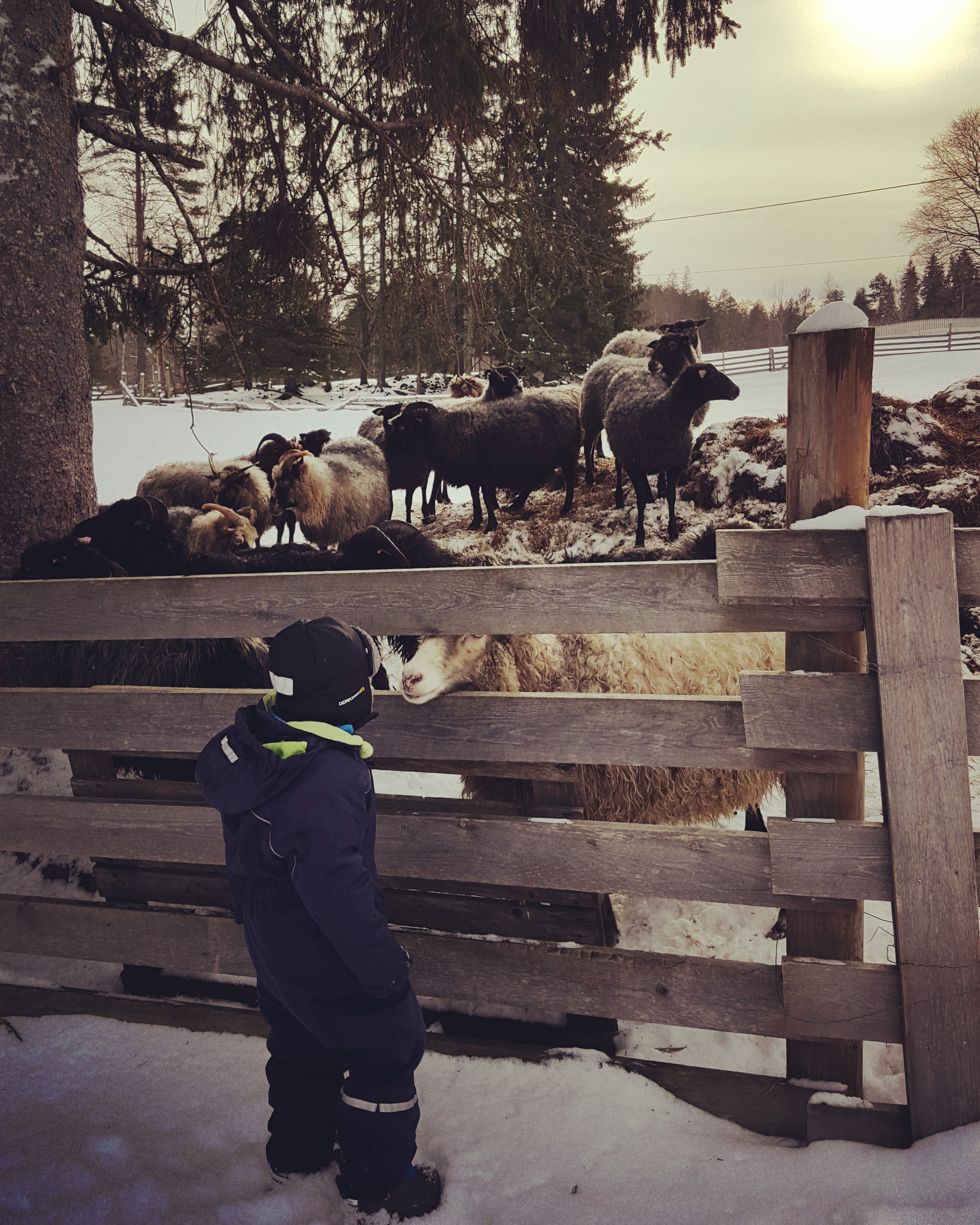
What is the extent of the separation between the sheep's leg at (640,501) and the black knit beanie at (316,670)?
3.82 m

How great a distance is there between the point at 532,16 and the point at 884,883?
16.0 ft

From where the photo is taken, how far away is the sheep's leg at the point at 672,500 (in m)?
5.29

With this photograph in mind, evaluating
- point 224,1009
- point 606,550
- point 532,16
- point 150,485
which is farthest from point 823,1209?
point 150,485

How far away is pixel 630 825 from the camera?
2.20 metres

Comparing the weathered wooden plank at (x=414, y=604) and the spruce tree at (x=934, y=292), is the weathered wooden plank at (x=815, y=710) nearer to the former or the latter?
the weathered wooden plank at (x=414, y=604)

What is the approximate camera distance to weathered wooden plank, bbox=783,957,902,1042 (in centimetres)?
198

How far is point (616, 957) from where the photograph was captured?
2.28 metres

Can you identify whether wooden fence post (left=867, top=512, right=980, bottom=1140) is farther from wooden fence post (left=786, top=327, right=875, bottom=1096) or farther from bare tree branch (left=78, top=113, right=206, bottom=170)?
bare tree branch (left=78, top=113, right=206, bottom=170)

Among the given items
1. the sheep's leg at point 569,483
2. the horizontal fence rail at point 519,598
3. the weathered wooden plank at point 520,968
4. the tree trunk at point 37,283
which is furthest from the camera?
the sheep's leg at point 569,483

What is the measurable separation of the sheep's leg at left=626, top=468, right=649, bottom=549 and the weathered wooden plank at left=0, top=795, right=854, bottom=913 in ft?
11.0

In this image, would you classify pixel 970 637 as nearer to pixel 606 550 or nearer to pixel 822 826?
pixel 606 550

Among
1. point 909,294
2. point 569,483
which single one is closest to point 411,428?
point 569,483

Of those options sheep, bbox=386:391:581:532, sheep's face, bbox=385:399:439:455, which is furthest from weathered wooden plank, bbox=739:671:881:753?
sheep's face, bbox=385:399:439:455

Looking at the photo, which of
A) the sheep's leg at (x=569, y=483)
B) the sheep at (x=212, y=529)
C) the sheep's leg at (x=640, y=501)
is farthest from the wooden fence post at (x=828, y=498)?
the sheep's leg at (x=569, y=483)
